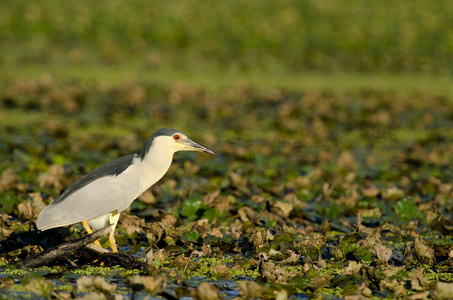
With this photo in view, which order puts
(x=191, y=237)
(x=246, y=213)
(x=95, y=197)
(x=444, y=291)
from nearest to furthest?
(x=444, y=291) < (x=95, y=197) < (x=191, y=237) < (x=246, y=213)

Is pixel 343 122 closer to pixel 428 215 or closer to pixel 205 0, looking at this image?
pixel 428 215

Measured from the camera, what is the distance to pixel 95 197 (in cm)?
478

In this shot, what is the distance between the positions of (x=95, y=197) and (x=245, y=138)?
5.67 metres

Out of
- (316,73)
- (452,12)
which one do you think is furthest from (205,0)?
(452,12)

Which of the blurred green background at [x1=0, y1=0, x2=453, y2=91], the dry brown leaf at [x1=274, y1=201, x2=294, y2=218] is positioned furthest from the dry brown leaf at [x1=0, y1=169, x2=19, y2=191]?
the blurred green background at [x1=0, y1=0, x2=453, y2=91]

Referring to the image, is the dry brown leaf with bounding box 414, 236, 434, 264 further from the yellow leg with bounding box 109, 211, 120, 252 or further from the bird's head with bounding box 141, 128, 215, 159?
the yellow leg with bounding box 109, 211, 120, 252

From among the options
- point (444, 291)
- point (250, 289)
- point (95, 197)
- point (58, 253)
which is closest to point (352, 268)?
point (444, 291)

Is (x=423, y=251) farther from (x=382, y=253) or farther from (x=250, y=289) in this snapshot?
(x=250, y=289)

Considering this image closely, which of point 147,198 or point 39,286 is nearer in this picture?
point 39,286

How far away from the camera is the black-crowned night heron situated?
470 cm

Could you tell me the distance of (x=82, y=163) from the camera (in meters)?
8.12

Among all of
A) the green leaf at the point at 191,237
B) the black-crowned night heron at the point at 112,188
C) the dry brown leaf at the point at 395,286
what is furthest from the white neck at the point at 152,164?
the dry brown leaf at the point at 395,286

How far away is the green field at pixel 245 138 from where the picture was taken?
461 cm

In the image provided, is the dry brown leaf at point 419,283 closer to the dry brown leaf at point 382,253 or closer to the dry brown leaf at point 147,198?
the dry brown leaf at point 382,253
